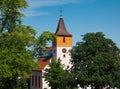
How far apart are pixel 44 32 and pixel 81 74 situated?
33.2 feet

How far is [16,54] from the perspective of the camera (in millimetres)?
43031

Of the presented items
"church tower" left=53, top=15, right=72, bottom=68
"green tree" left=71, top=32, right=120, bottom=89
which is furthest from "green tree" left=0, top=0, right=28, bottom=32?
"church tower" left=53, top=15, right=72, bottom=68

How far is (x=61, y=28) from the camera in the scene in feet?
284

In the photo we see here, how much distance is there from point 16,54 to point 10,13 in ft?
15.6

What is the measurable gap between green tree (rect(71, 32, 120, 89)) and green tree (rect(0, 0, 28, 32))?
41.6 ft

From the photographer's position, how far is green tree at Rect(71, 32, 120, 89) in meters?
53.0

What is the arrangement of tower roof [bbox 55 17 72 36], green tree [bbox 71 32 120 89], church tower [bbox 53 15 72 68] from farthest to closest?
tower roof [bbox 55 17 72 36] → church tower [bbox 53 15 72 68] → green tree [bbox 71 32 120 89]

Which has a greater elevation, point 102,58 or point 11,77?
point 102,58

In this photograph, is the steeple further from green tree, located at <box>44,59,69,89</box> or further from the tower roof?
green tree, located at <box>44,59,69,89</box>

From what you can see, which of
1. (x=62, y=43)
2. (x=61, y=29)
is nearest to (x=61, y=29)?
(x=61, y=29)

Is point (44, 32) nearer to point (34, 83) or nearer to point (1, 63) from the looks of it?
point (1, 63)

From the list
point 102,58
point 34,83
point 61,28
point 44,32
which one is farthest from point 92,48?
point 34,83

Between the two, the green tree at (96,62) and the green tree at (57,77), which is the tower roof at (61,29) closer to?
the green tree at (57,77)

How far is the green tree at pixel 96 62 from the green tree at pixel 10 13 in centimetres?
1267
